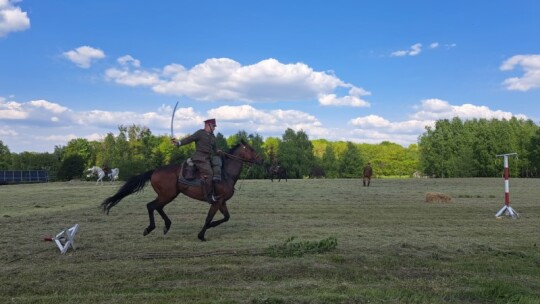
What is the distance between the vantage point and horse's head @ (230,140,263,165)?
12586 mm

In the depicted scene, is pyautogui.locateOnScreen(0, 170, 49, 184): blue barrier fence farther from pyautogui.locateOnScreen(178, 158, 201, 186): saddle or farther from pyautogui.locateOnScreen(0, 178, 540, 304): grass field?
pyautogui.locateOnScreen(178, 158, 201, 186): saddle

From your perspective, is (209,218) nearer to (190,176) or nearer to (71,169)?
(190,176)

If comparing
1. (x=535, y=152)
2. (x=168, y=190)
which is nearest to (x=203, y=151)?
(x=168, y=190)

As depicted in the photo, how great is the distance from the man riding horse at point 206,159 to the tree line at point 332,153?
63.0 meters

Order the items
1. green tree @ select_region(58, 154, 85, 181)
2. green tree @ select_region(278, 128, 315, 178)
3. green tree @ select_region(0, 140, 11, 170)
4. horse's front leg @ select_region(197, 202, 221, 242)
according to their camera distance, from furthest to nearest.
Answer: green tree @ select_region(278, 128, 315, 178) < green tree @ select_region(0, 140, 11, 170) < green tree @ select_region(58, 154, 85, 181) < horse's front leg @ select_region(197, 202, 221, 242)

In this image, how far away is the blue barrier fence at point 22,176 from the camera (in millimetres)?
67812

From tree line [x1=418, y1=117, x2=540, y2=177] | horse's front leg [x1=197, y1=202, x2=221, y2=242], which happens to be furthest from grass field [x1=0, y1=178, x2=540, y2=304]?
tree line [x1=418, y1=117, x2=540, y2=177]

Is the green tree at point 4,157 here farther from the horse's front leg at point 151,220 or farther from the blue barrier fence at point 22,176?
the horse's front leg at point 151,220

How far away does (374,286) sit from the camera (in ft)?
21.4

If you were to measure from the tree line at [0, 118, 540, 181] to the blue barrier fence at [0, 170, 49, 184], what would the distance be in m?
2.34

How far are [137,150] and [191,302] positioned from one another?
91506mm

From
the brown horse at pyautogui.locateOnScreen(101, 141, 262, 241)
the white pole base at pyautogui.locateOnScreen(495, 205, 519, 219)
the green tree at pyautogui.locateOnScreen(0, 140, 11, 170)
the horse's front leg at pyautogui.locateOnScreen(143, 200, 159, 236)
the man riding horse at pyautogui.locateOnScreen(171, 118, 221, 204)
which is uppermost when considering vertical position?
the green tree at pyautogui.locateOnScreen(0, 140, 11, 170)

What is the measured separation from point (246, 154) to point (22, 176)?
6938cm

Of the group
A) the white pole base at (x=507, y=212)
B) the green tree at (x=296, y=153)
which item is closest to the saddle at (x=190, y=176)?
the white pole base at (x=507, y=212)
